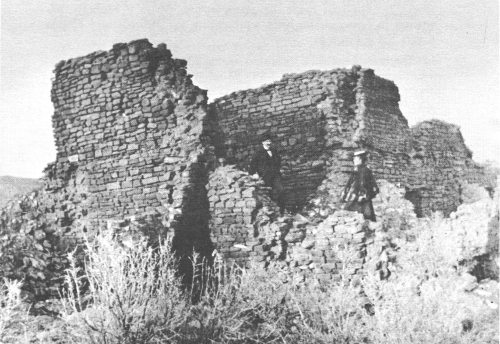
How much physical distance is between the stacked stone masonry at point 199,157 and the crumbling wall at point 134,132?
0.6 inches

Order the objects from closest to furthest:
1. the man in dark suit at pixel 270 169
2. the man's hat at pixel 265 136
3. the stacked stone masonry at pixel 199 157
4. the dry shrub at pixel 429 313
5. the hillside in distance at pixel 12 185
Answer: the dry shrub at pixel 429 313, the stacked stone masonry at pixel 199 157, the man in dark suit at pixel 270 169, the man's hat at pixel 265 136, the hillside in distance at pixel 12 185

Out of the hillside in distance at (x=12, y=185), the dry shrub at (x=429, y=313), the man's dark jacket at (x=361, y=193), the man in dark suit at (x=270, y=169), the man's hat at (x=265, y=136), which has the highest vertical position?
the hillside in distance at (x=12, y=185)

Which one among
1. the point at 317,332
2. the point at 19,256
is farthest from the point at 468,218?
the point at 19,256

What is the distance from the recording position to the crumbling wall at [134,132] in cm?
520

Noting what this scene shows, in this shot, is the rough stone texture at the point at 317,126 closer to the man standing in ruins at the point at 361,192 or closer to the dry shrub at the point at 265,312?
the man standing in ruins at the point at 361,192

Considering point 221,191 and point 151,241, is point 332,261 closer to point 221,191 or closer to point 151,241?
point 221,191

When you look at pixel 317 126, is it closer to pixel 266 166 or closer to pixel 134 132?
pixel 266 166

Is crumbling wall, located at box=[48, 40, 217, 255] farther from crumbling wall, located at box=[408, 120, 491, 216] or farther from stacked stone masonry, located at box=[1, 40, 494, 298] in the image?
crumbling wall, located at box=[408, 120, 491, 216]

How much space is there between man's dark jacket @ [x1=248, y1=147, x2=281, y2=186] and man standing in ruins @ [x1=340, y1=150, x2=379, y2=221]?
124cm

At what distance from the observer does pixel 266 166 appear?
678 centimetres

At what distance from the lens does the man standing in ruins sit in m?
5.88

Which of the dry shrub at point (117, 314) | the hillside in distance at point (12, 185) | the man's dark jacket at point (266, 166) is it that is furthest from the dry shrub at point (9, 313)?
the hillside in distance at point (12, 185)

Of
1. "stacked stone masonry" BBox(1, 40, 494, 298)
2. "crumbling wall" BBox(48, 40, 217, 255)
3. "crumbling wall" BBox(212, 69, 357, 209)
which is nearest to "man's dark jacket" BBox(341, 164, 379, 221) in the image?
"stacked stone masonry" BBox(1, 40, 494, 298)

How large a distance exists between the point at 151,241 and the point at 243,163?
2999mm
